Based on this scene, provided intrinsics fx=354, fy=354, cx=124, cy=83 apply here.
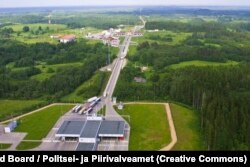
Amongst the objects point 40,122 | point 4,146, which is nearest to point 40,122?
point 40,122

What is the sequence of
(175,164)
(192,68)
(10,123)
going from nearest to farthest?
(175,164)
(10,123)
(192,68)

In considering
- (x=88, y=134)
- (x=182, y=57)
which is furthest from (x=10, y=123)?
(x=182, y=57)

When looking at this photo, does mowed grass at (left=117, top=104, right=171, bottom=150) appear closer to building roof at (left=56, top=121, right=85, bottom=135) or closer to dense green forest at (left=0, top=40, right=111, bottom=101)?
building roof at (left=56, top=121, right=85, bottom=135)

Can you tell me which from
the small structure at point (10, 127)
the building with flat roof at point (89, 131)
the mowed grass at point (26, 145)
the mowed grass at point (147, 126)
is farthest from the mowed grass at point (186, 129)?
the small structure at point (10, 127)

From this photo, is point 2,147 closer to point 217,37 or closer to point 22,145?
point 22,145

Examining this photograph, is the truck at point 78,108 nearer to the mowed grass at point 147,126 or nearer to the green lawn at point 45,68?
the mowed grass at point 147,126
